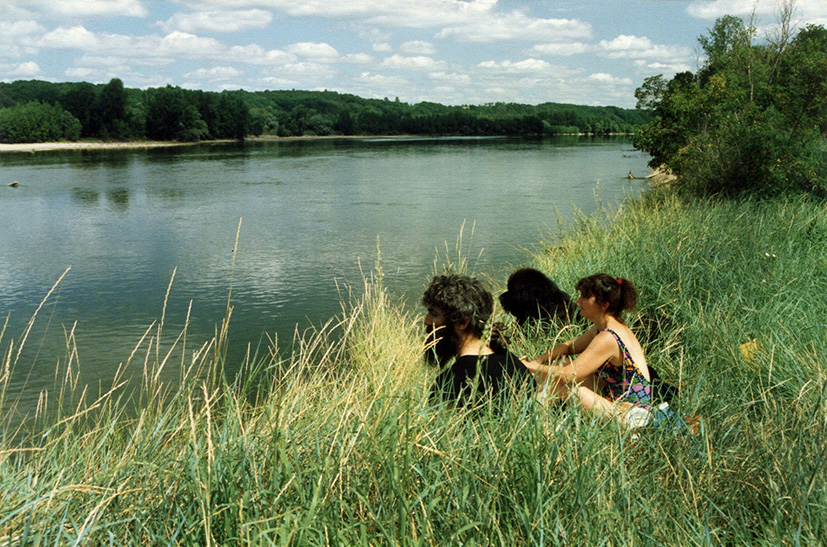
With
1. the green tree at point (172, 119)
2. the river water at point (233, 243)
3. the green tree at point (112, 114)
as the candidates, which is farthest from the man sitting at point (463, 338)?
the green tree at point (172, 119)

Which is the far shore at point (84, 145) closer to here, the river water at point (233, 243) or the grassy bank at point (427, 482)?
the river water at point (233, 243)

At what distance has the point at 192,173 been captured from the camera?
3556cm

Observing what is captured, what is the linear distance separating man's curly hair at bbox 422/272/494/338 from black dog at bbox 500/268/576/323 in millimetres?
1700

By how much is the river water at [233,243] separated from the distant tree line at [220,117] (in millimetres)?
32371

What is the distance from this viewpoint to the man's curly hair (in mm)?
3182

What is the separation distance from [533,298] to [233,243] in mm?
11117

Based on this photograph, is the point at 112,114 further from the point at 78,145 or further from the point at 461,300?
the point at 461,300

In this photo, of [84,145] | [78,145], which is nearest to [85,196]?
[84,145]

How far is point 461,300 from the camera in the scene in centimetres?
318

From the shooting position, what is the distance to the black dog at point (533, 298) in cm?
497

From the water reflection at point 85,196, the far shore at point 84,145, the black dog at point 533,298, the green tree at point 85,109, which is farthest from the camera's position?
the green tree at point 85,109

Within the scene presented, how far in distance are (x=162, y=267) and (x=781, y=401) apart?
1198 centimetres

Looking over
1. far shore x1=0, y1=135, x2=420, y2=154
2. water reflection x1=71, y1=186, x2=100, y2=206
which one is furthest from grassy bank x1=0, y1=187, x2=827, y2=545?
far shore x1=0, y1=135, x2=420, y2=154

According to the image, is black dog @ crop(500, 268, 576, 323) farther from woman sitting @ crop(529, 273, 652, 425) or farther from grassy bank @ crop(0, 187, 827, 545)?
grassy bank @ crop(0, 187, 827, 545)
